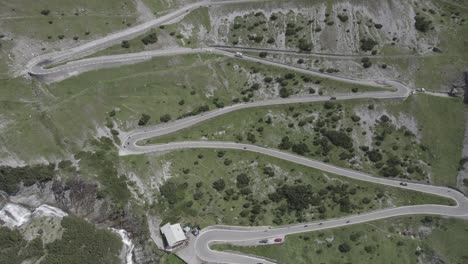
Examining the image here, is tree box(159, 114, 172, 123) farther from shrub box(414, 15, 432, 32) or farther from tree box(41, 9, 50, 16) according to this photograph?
shrub box(414, 15, 432, 32)

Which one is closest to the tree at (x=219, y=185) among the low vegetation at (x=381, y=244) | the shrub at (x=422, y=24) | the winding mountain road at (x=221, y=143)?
the winding mountain road at (x=221, y=143)

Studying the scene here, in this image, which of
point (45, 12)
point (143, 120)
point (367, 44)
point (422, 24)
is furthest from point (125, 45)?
point (422, 24)

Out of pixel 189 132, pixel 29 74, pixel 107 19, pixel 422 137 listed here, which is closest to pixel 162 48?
pixel 107 19

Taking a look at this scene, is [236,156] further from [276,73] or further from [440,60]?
[440,60]

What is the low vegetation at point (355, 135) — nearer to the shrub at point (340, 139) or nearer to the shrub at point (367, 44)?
the shrub at point (340, 139)

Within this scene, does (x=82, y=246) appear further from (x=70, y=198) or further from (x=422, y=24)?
(x=422, y=24)

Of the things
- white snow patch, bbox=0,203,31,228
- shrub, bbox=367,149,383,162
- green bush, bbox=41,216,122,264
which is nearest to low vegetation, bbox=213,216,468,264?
shrub, bbox=367,149,383,162
